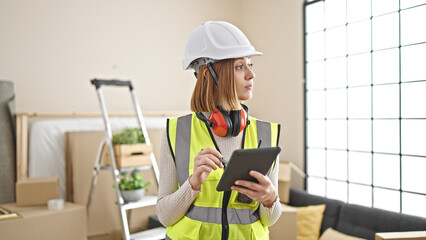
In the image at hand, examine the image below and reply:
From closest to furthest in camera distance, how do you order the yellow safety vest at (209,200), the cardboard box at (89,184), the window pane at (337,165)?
the yellow safety vest at (209,200)
the cardboard box at (89,184)
the window pane at (337,165)

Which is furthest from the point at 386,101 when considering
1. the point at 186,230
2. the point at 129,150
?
the point at 186,230

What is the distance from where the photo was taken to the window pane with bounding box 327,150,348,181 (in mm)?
3504

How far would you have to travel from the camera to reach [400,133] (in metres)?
3.00

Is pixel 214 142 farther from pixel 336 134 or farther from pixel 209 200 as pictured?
pixel 336 134

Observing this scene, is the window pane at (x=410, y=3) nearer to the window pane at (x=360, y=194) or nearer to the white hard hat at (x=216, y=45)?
the window pane at (x=360, y=194)

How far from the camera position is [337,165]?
11.7 feet

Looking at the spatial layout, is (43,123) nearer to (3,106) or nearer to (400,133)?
(3,106)

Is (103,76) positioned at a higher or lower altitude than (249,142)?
higher

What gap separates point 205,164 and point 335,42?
9.55 feet

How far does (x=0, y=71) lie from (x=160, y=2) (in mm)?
1710

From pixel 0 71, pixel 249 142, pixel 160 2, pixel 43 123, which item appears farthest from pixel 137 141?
pixel 249 142

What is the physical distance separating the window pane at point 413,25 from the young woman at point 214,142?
2154mm

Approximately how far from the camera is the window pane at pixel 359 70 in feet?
10.8

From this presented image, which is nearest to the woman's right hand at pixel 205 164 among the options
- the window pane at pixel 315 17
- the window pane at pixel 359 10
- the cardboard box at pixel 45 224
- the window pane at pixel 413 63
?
the cardboard box at pixel 45 224
